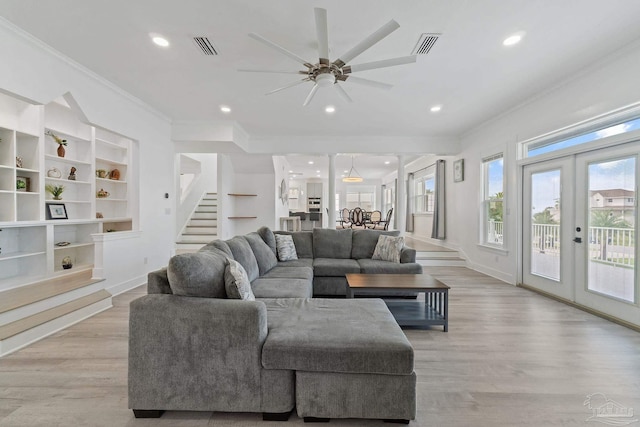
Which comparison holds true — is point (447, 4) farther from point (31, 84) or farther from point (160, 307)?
point (31, 84)

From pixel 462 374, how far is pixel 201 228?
7.29 metres

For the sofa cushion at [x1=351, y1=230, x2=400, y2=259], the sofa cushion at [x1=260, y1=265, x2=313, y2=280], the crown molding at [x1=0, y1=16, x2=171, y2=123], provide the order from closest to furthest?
the crown molding at [x1=0, y1=16, x2=171, y2=123], the sofa cushion at [x1=260, y1=265, x2=313, y2=280], the sofa cushion at [x1=351, y1=230, x2=400, y2=259]

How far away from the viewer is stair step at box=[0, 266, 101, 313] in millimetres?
2824

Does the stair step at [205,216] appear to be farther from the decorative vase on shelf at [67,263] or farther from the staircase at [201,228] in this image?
the decorative vase on shelf at [67,263]

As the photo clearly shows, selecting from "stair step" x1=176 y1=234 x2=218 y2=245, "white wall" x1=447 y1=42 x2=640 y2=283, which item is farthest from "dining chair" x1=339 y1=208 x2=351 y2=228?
"stair step" x1=176 y1=234 x2=218 y2=245

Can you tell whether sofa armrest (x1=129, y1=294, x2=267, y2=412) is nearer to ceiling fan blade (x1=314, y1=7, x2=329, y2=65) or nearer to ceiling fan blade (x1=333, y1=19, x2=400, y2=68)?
ceiling fan blade (x1=314, y1=7, x2=329, y2=65)

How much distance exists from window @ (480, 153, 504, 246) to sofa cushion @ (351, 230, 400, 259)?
224cm

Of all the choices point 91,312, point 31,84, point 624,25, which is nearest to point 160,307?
point 91,312

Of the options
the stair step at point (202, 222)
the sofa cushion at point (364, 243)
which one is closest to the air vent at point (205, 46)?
the sofa cushion at point (364, 243)

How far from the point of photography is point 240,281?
183 centimetres

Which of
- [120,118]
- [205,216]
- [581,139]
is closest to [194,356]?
[120,118]

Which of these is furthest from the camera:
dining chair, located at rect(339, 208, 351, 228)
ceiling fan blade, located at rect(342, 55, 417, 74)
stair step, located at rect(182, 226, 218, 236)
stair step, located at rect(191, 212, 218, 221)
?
dining chair, located at rect(339, 208, 351, 228)

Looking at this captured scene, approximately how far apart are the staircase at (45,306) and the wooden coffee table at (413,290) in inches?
114

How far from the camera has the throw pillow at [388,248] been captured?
4195 millimetres
